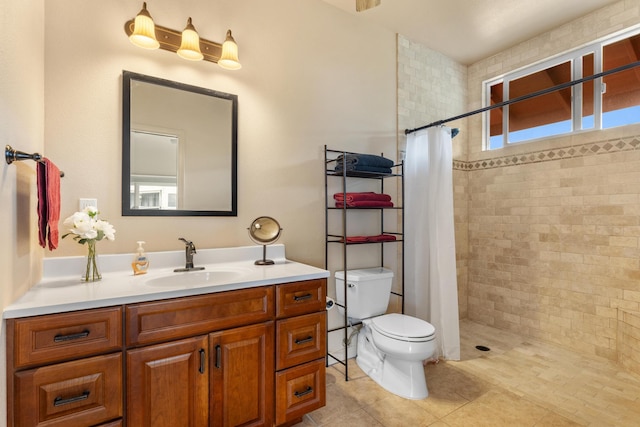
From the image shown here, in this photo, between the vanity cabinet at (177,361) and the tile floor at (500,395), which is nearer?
the vanity cabinet at (177,361)

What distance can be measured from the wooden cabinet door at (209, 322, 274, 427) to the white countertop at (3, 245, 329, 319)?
0.78 ft

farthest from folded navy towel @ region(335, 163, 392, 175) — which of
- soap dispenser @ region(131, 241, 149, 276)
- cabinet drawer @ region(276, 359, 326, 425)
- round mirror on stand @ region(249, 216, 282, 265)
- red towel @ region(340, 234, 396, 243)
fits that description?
soap dispenser @ region(131, 241, 149, 276)

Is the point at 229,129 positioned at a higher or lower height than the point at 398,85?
lower

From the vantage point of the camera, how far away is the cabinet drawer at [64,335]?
1.01 metres

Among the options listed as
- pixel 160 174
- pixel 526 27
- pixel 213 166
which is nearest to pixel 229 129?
pixel 213 166

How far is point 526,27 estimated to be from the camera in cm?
274

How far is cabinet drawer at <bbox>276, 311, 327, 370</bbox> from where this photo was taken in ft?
5.03

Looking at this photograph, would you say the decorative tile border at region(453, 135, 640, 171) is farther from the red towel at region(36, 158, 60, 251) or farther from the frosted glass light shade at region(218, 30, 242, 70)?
the red towel at region(36, 158, 60, 251)

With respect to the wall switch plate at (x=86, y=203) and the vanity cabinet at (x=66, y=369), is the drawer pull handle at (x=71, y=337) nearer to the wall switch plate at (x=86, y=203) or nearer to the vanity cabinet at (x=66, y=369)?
the vanity cabinet at (x=66, y=369)

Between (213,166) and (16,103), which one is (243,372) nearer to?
(213,166)

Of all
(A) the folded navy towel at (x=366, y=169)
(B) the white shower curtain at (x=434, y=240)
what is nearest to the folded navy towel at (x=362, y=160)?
(A) the folded navy towel at (x=366, y=169)

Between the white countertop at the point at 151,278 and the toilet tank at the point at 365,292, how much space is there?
55 centimetres

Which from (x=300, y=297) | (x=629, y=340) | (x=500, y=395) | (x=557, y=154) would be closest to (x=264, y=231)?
(x=300, y=297)

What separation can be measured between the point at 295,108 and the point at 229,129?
53 centimetres
